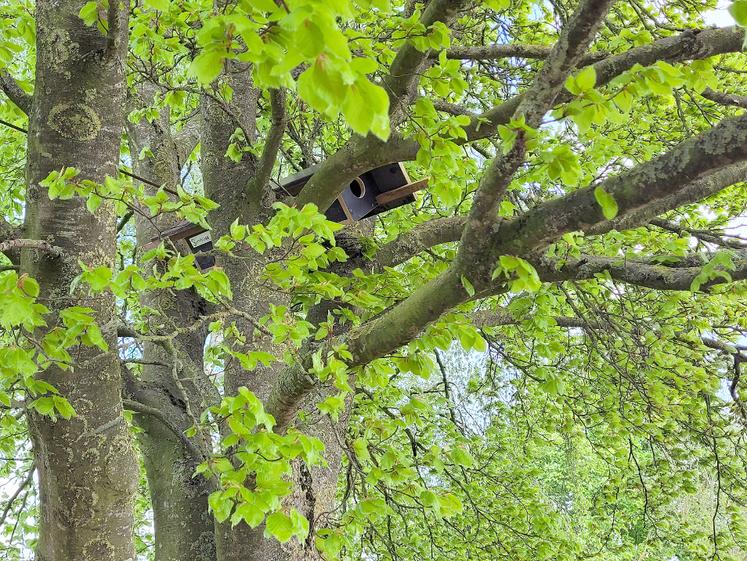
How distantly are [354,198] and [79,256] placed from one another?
199 centimetres

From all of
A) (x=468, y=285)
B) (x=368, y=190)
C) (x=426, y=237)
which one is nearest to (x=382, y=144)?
(x=426, y=237)

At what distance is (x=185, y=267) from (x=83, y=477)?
1.05m

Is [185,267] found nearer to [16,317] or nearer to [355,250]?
[16,317]

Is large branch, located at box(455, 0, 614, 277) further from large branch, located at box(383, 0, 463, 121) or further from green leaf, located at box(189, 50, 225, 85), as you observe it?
large branch, located at box(383, 0, 463, 121)

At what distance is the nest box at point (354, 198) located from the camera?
389cm

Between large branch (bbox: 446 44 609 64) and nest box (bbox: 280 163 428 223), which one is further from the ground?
large branch (bbox: 446 44 609 64)

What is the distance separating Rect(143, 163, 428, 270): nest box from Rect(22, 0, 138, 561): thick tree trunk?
1.36 meters

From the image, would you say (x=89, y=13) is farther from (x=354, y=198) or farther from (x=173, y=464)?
(x=173, y=464)

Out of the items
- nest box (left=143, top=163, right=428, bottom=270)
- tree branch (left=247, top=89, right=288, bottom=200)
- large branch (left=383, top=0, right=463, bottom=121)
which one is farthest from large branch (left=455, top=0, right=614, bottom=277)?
nest box (left=143, top=163, right=428, bottom=270)

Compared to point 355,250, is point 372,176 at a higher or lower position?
higher

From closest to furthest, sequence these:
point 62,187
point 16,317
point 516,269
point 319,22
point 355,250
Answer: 1. point 319,22
2. point 16,317
3. point 516,269
4. point 62,187
5. point 355,250

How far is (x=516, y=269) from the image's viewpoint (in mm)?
1824

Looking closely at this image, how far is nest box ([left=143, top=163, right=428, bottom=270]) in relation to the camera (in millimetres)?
3887

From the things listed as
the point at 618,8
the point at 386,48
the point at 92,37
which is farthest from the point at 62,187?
the point at 618,8
